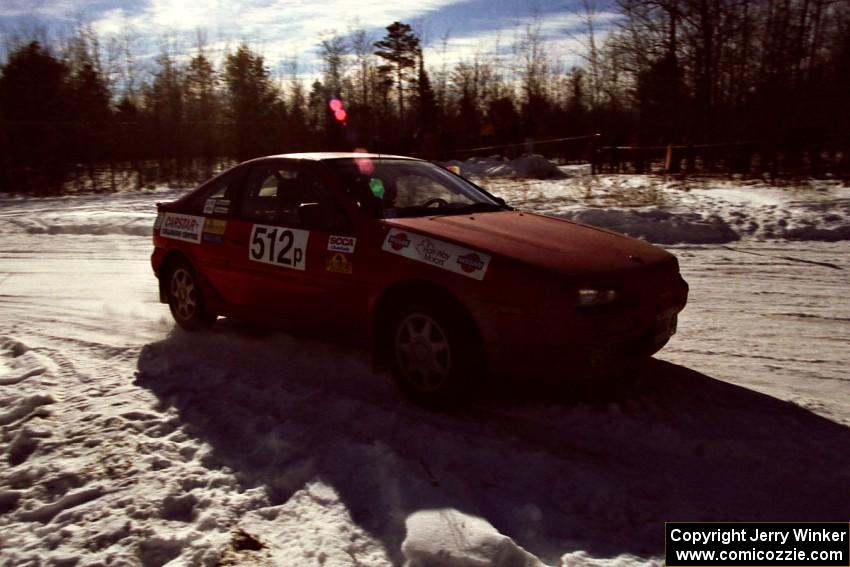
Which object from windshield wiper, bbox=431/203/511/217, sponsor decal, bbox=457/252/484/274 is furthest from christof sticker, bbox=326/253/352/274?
sponsor decal, bbox=457/252/484/274

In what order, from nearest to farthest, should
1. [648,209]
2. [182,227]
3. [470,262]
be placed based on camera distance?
[470,262] < [182,227] < [648,209]

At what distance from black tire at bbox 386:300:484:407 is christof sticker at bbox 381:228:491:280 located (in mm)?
231

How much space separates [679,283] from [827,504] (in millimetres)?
1527

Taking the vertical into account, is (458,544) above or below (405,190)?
below

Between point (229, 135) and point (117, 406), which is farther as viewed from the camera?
point (229, 135)

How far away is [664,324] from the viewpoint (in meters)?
3.77

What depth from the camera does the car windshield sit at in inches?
165

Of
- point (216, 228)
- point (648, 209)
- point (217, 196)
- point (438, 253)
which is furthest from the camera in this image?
point (648, 209)

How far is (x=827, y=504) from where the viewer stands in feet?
9.15

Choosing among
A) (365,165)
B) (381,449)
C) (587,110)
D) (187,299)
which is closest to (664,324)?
(381,449)

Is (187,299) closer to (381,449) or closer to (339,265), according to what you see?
(339,265)

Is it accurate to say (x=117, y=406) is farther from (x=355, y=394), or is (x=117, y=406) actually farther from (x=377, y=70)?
(x=377, y=70)

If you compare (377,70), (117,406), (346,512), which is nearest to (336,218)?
(117,406)

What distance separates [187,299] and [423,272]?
8.82 ft
